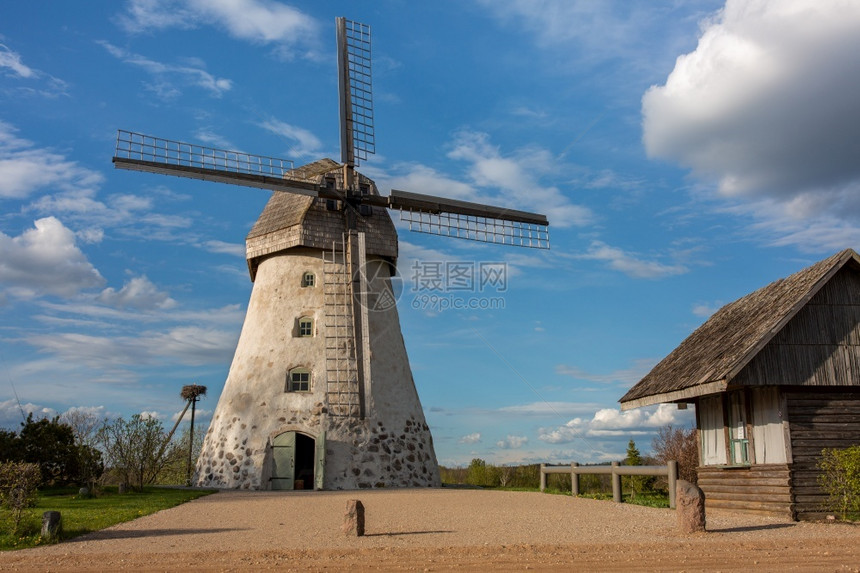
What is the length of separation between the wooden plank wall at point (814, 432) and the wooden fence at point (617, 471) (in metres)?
2.41

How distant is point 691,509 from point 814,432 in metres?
3.94

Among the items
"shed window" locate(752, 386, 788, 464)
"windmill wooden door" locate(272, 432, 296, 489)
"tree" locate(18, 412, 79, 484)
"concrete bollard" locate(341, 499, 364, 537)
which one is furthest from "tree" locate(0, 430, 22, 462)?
"shed window" locate(752, 386, 788, 464)

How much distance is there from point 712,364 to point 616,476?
167 inches

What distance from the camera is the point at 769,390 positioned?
1364cm

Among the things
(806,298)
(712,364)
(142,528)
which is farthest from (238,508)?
(806,298)

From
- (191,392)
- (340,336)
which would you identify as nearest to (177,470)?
(191,392)

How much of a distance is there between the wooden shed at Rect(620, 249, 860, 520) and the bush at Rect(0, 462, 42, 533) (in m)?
12.0

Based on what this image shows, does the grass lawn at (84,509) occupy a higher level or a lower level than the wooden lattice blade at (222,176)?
lower

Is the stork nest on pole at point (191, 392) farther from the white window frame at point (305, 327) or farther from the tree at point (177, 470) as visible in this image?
the white window frame at point (305, 327)

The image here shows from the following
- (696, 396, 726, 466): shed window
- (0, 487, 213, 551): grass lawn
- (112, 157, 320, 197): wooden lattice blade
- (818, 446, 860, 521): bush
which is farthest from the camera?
(112, 157, 320, 197): wooden lattice blade

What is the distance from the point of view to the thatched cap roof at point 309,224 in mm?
23734

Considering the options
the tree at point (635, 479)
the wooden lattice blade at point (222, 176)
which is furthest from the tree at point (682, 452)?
the wooden lattice blade at point (222, 176)

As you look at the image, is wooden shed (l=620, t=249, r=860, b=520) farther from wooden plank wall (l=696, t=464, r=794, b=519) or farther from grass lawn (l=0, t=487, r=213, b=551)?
grass lawn (l=0, t=487, r=213, b=551)

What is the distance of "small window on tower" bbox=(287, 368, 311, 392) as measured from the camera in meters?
22.9
